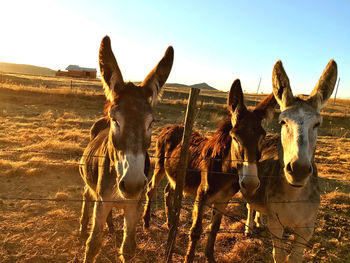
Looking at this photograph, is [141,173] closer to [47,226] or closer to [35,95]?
[47,226]

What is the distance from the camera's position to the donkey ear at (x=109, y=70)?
2.79 metres

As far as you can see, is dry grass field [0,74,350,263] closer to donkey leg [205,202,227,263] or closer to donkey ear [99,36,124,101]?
donkey leg [205,202,227,263]

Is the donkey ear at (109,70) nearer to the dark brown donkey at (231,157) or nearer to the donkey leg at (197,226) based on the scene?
the dark brown donkey at (231,157)

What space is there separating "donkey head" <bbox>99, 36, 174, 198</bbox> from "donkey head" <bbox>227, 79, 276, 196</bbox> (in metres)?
1.17

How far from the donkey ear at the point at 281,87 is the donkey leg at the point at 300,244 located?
5.65 ft

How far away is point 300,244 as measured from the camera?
332cm

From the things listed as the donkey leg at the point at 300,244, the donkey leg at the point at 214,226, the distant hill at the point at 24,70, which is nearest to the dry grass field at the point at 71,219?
the donkey leg at the point at 214,226

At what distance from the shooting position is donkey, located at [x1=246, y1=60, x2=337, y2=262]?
2.89m

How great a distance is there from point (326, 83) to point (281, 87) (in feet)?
1.92

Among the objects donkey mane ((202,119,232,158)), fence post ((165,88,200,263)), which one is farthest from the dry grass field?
donkey mane ((202,119,232,158))

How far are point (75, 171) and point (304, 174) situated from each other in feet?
23.6

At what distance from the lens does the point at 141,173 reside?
→ 7.64 feet

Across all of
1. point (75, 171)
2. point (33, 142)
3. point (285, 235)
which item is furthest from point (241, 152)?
point (33, 142)

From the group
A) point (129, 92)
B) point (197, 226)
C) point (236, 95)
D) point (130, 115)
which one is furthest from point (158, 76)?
point (197, 226)
